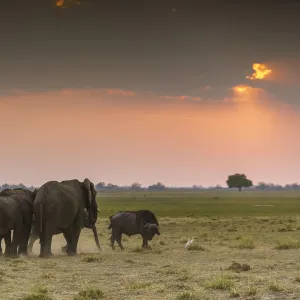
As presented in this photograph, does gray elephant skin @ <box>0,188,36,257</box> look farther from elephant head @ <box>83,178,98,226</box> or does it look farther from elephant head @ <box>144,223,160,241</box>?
elephant head @ <box>144,223,160,241</box>

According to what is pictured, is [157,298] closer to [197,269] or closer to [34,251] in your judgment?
[197,269]

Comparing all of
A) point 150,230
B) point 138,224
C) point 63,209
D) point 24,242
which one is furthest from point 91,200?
point 24,242

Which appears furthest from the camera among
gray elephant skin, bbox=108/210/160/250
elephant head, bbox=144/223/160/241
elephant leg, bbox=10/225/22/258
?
gray elephant skin, bbox=108/210/160/250

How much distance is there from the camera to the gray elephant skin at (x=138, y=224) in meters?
23.7

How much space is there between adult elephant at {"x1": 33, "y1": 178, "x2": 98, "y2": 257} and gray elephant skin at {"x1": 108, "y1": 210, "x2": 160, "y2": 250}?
2.06 m

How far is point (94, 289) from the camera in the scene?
12.1 meters

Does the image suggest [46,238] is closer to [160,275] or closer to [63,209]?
[63,209]

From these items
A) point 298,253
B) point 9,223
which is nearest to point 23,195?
point 9,223

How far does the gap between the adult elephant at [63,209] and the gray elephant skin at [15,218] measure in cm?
53

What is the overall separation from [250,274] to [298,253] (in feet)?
23.0

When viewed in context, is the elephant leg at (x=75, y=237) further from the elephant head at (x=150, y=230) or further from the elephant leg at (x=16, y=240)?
the elephant head at (x=150, y=230)

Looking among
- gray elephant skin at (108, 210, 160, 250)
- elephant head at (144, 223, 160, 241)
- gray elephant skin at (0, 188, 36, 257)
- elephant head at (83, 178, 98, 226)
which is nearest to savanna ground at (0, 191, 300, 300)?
elephant head at (144, 223, 160, 241)

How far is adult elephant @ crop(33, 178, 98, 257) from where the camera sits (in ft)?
67.2

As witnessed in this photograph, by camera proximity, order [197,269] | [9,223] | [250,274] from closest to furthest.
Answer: [250,274] < [197,269] < [9,223]
